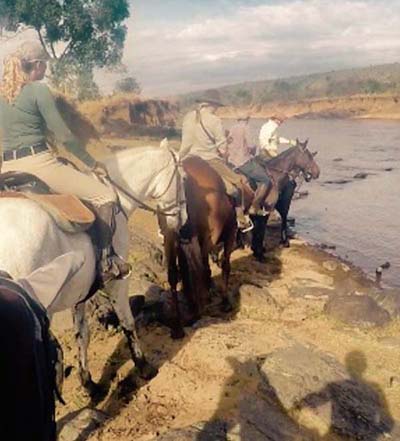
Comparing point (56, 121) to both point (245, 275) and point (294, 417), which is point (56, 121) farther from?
point (245, 275)

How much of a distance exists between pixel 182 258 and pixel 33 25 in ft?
102

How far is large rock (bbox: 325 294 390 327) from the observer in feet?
26.7

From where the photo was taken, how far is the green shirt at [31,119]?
477 cm

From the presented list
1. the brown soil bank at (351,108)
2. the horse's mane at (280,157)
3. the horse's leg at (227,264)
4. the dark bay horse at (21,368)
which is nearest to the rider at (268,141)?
the horse's mane at (280,157)

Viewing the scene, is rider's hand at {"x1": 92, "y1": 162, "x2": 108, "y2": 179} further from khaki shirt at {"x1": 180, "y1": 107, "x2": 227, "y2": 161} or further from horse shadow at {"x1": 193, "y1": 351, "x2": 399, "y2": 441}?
khaki shirt at {"x1": 180, "y1": 107, "x2": 227, "y2": 161}

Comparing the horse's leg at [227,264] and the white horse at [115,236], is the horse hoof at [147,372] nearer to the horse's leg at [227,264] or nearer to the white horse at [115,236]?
the white horse at [115,236]

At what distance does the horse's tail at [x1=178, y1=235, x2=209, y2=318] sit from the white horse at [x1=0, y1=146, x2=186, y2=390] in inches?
8.1

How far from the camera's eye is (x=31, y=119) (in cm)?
491

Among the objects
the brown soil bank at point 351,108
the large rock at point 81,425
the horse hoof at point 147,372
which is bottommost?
the brown soil bank at point 351,108

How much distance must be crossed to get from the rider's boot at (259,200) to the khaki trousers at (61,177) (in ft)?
20.0

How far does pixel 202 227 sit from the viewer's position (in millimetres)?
7910

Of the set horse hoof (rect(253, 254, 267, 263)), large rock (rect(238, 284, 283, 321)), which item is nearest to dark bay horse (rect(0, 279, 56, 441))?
large rock (rect(238, 284, 283, 321))

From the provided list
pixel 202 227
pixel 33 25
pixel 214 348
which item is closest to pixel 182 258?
pixel 202 227

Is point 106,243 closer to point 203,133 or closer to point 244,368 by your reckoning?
point 244,368
